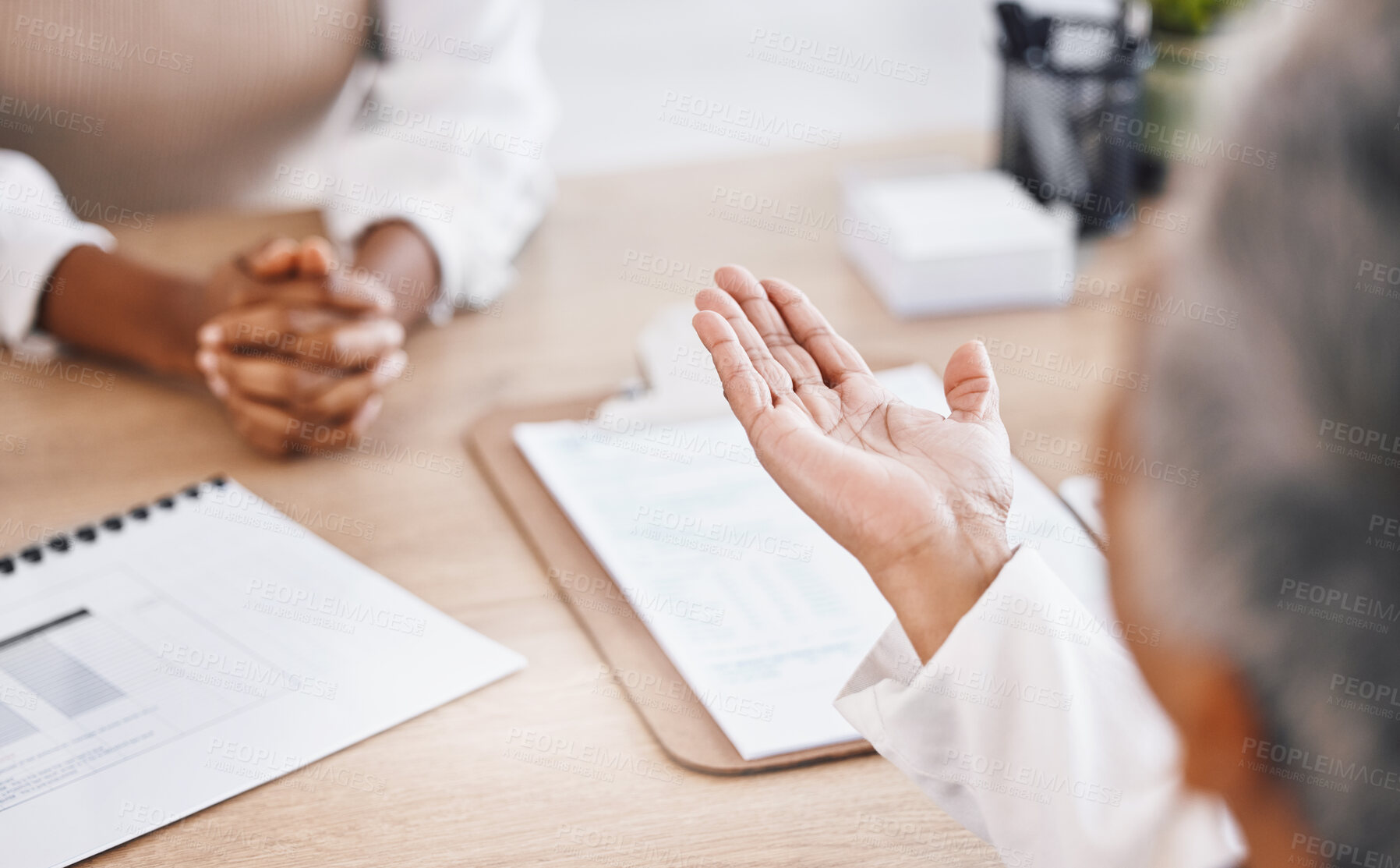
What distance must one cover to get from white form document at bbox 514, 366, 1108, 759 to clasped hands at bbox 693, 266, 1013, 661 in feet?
0.44

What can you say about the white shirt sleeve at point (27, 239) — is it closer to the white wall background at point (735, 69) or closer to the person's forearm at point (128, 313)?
the person's forearm at point (128, 313)

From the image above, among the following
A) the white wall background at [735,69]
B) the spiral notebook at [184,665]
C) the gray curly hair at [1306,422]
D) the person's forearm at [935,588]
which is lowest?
the white wall background at [735,69]

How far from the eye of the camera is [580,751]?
2.58 feet

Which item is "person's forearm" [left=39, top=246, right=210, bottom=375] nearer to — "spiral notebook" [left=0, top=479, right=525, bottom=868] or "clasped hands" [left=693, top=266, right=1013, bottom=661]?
"spiral notebook" [left=0, top=479, right=525, bottom=868]

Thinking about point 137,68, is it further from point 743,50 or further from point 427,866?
point 743,50

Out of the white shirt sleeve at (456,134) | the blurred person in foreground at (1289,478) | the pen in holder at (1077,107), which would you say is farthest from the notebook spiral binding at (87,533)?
the pen in holder at (1077,107)

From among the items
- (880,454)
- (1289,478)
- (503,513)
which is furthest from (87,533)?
(1289,478)

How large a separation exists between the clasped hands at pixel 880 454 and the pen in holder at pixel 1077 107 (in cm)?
69

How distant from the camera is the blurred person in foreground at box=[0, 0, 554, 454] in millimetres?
1150

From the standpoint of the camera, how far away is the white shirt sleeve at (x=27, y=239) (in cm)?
128

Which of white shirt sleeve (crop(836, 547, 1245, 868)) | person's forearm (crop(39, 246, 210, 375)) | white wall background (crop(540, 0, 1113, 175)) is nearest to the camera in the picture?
white shirt sleeve (crop(836, 547, 1245, 868))

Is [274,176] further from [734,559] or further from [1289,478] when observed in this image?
[1289,478]

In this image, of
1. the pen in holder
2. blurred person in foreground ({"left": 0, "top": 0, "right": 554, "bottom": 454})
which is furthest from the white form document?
the pen in holder

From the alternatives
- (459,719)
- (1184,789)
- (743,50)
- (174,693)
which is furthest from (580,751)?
(743,50)
